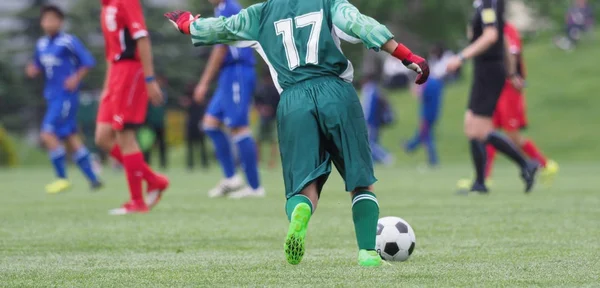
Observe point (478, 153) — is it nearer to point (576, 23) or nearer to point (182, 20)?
point (182, 20)

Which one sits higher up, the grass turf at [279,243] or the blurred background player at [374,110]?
the grass turf at [279,243]

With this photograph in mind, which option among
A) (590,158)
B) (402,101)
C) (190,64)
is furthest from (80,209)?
(190,64)

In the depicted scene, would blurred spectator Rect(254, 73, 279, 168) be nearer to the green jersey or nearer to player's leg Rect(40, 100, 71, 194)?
player's leg Rect(40, 100, 71, 194)

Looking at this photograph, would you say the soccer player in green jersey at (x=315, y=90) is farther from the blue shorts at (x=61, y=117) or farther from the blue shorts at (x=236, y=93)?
the blue shorts at (x=61, y=117)

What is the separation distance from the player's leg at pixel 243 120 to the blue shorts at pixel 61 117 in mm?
3211

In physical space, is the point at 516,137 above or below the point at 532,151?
above

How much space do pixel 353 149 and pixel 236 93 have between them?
254 inches

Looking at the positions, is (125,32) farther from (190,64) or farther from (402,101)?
(190,64)

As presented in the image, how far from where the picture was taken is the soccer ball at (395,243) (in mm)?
6242

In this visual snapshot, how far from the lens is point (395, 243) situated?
6242mm

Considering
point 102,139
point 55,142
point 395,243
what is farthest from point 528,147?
point 395,243

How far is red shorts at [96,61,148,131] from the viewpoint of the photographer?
31.4 feet

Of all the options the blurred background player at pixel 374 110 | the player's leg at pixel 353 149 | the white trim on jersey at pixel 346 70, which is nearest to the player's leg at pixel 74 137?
the white trim on jersey at pixel 346 70

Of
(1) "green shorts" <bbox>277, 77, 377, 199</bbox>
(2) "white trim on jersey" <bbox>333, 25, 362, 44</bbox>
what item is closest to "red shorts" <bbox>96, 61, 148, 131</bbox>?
(1) "green shorts" <bbox>277, 77, 377, 199</bbox>
